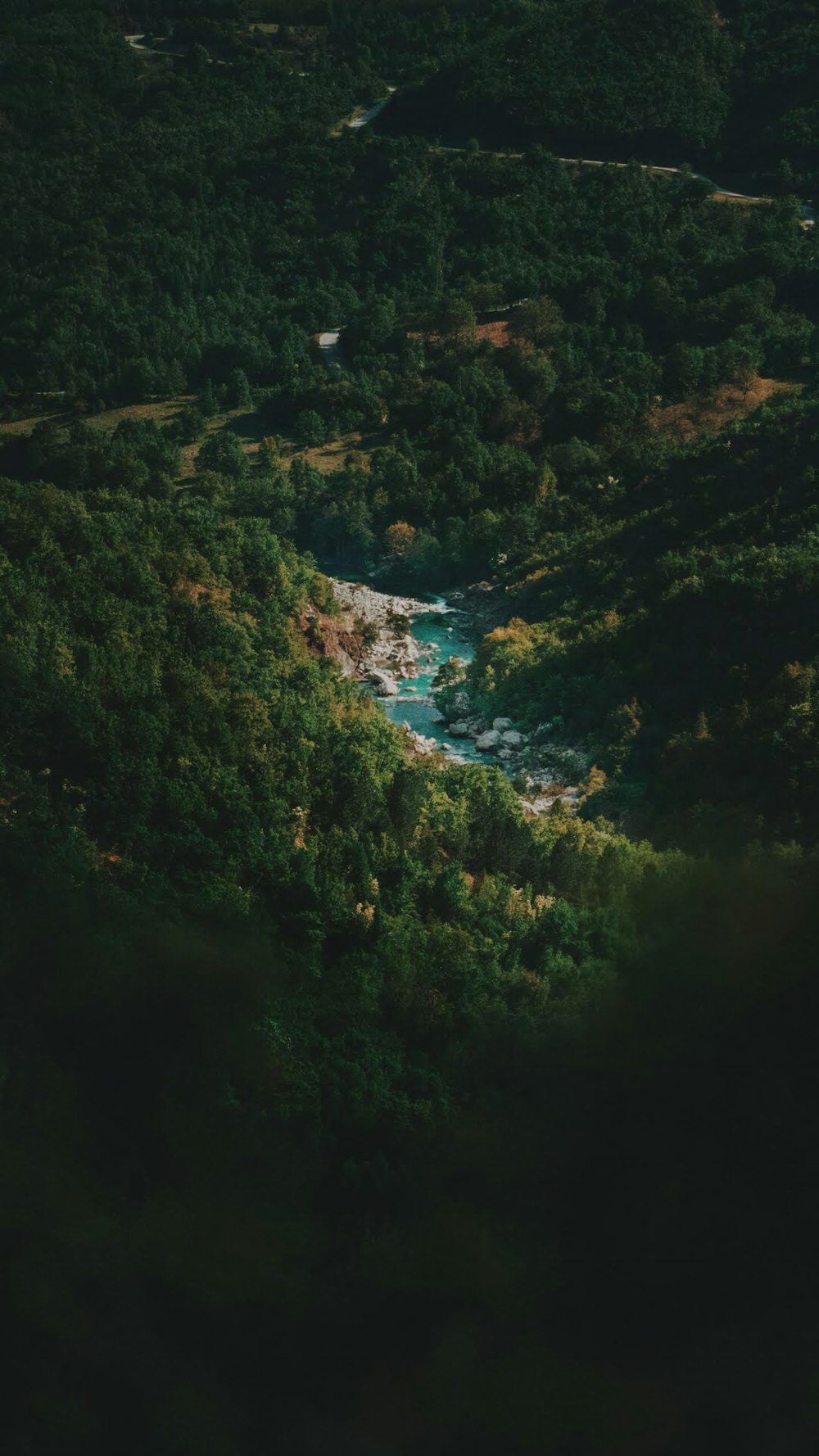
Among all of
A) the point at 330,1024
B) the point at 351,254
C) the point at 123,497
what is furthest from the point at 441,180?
the point at 330,1024

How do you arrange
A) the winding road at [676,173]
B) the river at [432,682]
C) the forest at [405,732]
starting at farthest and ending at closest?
1. the winding road at [676,173]
2. the river at [432,682]
3. the forest at [405,732]

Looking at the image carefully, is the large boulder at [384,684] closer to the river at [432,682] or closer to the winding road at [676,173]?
the river at [432,682]

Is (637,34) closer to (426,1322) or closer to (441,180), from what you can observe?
(441,180)

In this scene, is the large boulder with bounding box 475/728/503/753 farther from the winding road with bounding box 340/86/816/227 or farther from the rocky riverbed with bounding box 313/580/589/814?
the winding road with bounding box 340/86/816/227

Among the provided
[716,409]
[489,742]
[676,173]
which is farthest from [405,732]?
[676,173]

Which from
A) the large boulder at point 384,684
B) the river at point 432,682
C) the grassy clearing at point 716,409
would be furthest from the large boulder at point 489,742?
the grassy clearing at point 716,409

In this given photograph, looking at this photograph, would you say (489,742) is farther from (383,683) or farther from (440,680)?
(383,683)
